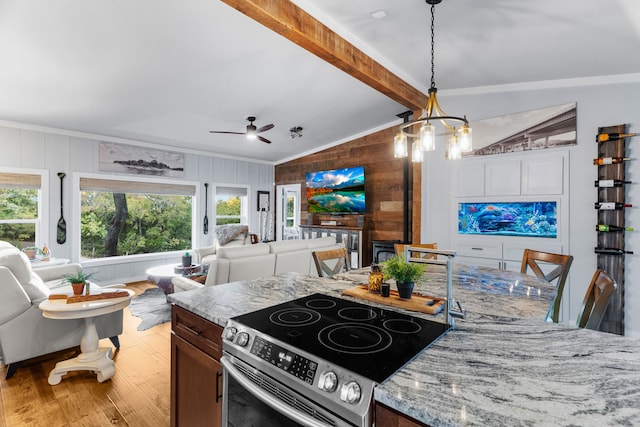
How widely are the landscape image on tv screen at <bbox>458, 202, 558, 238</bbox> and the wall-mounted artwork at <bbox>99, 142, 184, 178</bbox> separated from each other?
5.25m

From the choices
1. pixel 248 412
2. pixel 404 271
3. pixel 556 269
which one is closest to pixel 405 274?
pixel 404 271

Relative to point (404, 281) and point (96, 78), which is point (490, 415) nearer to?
point (404, 281)

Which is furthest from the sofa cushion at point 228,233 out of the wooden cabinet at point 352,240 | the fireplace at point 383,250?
the fireplace at point 383,250

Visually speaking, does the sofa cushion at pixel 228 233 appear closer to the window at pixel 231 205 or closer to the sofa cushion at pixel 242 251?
the window at pixel 231 205

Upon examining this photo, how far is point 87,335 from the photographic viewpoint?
8.71 feet

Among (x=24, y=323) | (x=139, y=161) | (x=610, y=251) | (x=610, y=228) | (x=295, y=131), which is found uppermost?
(x=295, y=131)

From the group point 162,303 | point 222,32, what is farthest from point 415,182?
point 162,303

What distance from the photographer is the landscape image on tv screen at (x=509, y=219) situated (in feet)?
12.6

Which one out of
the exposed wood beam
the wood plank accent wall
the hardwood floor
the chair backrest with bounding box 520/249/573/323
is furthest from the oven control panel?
the wood plank accent wall

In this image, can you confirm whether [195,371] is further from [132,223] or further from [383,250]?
[132,223]

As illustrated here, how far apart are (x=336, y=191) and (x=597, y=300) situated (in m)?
5.37

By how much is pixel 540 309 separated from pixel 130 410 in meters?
2.58

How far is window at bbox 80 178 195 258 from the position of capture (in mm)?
5492

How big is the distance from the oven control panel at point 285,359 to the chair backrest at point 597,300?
4.23 feet
